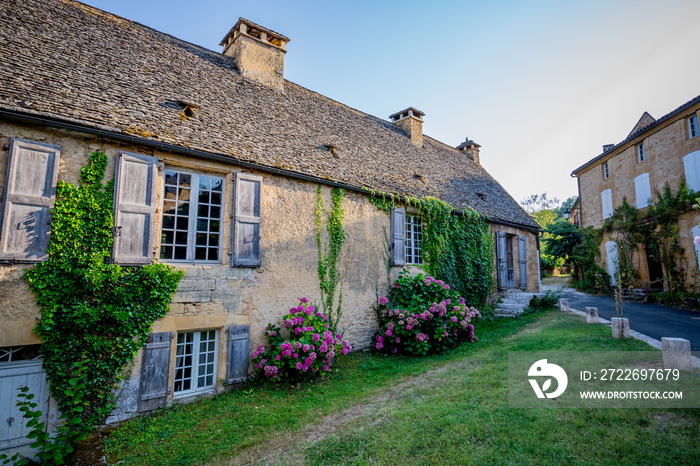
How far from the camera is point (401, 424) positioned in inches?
168

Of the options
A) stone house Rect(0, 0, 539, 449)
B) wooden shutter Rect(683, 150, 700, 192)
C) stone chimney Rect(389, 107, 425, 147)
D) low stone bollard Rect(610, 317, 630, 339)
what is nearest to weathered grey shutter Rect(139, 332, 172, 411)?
stone house Rect(0, 0, 539, 449)

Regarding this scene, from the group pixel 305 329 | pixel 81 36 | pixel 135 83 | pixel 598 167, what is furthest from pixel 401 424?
pixel 598 167

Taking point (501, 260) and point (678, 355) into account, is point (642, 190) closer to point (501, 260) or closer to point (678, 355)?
point (501, 260)

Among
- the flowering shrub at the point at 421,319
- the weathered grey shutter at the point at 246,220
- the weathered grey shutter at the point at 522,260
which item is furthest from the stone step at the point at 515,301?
the weathered grey shutter at the point at 246,220

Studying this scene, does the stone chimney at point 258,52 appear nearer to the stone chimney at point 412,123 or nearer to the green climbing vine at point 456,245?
the green climbing vine at point 456,245

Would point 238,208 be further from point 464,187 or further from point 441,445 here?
point 464,187

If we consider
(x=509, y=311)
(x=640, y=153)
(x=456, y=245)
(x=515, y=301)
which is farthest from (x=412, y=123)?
(x=640, y=153)

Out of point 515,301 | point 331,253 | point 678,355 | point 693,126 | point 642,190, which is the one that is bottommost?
point 678,355

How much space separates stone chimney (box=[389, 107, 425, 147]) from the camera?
43.5 ft

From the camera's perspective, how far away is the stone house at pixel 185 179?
14.9 feet

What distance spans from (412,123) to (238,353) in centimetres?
1059

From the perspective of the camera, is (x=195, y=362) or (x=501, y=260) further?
(x=501, y=260)

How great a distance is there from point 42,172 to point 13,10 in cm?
415

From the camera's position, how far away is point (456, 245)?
10.1 metres
